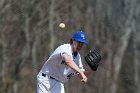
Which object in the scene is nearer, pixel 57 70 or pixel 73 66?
pixel 73 66

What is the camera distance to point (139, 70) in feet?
122

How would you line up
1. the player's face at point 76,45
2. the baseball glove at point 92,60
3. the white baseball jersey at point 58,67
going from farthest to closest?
the baseball glove at point 92,60
the white baseball jersey at point 58,67
the player's face at point 76,45

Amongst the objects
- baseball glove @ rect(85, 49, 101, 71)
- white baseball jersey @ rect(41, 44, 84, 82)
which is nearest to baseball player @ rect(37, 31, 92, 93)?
white baseball jersey @ rect(41, 44, 84, 82)

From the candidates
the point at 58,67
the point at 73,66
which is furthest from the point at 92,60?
the point at 73,66

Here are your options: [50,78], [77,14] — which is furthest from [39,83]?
[77,14]

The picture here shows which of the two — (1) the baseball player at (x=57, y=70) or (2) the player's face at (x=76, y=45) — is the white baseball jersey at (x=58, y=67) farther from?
(2) the player's face at (x=76, y=45)

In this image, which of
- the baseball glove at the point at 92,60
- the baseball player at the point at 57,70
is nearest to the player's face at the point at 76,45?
the baseball player at the point at 57,70

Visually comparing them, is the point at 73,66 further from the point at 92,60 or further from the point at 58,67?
the point at 92,60

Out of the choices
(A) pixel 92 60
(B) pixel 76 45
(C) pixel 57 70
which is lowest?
(C) pixel 57 70

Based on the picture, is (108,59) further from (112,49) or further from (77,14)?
(77,14)

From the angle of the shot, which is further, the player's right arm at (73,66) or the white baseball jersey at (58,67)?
the white baseball jersey at (58,67)

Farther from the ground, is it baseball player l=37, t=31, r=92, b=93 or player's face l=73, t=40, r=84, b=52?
player's face l=73, t=40, r=84, b=52

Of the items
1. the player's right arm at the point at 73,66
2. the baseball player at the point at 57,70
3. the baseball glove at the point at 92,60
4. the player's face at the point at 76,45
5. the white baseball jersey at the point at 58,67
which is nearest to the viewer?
the player's right arm at the point at 73,66

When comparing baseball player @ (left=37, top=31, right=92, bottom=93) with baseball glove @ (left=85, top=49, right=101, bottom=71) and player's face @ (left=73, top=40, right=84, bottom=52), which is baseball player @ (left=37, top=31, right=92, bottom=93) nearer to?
player's face @ (left=73, top=40, right=84, bottom=52)
